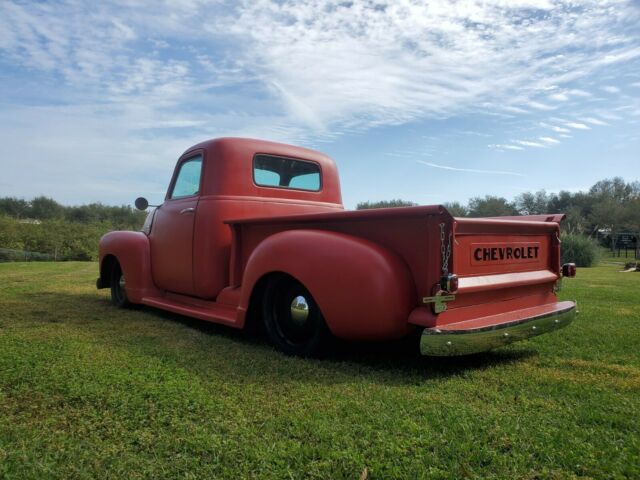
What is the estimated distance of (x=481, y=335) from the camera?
3.04 metres

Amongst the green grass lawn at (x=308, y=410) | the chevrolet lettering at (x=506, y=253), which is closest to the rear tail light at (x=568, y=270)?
the chevrolet lettering at (x=506, y=253)

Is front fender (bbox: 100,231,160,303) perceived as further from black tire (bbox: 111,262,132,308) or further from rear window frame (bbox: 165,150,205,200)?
rear window frame (bbox: 165,150,205,200)

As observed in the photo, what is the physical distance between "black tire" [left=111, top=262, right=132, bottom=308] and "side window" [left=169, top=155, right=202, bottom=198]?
1.44 metres

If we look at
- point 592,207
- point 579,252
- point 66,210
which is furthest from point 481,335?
point 592,207

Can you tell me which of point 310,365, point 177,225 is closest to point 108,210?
point 177,225

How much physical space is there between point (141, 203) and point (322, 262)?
335 centimetres

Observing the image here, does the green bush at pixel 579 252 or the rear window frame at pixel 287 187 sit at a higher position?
the rear window frame at pixel 287 187

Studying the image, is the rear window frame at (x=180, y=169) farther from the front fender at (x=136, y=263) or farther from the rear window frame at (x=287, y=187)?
the front fender at (x=136, y=263)

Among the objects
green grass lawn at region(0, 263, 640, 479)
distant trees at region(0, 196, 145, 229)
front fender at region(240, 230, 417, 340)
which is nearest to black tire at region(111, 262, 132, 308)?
green grass lawn at region(0, 263, 640, 479)

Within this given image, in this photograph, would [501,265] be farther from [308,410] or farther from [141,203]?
[141,203]

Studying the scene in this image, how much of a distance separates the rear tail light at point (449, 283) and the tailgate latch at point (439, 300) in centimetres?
5

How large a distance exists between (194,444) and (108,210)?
30690 millimetres

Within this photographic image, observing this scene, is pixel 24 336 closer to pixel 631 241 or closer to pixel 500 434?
pixel 500 434

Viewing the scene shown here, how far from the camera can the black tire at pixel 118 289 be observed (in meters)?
6.14
